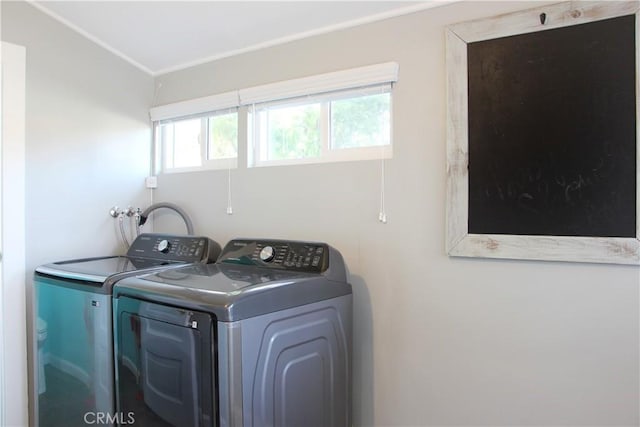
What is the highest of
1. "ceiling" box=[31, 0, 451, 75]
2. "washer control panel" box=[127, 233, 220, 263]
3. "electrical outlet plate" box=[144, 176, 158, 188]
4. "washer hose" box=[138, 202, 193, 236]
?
"ceiling" box=[31, 0, 451, 75]

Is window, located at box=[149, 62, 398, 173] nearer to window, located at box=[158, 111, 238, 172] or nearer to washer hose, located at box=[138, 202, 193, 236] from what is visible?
window, located at box=[158, 111, 238, 172]

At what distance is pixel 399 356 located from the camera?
173cm

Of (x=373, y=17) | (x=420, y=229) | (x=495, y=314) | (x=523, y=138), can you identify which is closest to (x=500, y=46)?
(x=523, y=138)

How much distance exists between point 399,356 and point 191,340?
35.9 inches

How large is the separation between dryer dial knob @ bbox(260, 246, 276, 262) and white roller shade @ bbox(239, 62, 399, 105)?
777 mm

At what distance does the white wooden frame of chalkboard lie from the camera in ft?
4.40

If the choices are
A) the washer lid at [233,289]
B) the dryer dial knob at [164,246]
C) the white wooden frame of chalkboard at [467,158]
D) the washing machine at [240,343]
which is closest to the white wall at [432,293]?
the white wooden frame of chalkboard at [467,158]

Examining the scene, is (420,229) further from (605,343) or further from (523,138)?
(605,343)

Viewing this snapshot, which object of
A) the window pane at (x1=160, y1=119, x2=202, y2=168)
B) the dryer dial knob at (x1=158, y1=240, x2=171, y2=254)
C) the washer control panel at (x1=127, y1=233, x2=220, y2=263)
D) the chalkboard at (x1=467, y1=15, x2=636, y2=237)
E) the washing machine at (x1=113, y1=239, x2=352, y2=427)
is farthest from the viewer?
the window pane at (x1=160, y1=119, x2=202, y2=168)

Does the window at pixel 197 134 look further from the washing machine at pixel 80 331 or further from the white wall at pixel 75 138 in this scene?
the washing machine at pixel 80 331

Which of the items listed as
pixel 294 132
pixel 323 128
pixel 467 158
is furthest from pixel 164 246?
pixel 467 158

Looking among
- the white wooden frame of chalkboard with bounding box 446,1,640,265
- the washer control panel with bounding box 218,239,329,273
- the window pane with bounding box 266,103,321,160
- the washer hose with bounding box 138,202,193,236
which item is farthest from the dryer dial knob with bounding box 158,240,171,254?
the white wooden frame of chalkboard with bounding box 446,1,640,265

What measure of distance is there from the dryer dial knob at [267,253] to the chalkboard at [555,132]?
821 millimetres

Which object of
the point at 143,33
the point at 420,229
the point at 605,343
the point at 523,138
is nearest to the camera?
the point at 605,343
